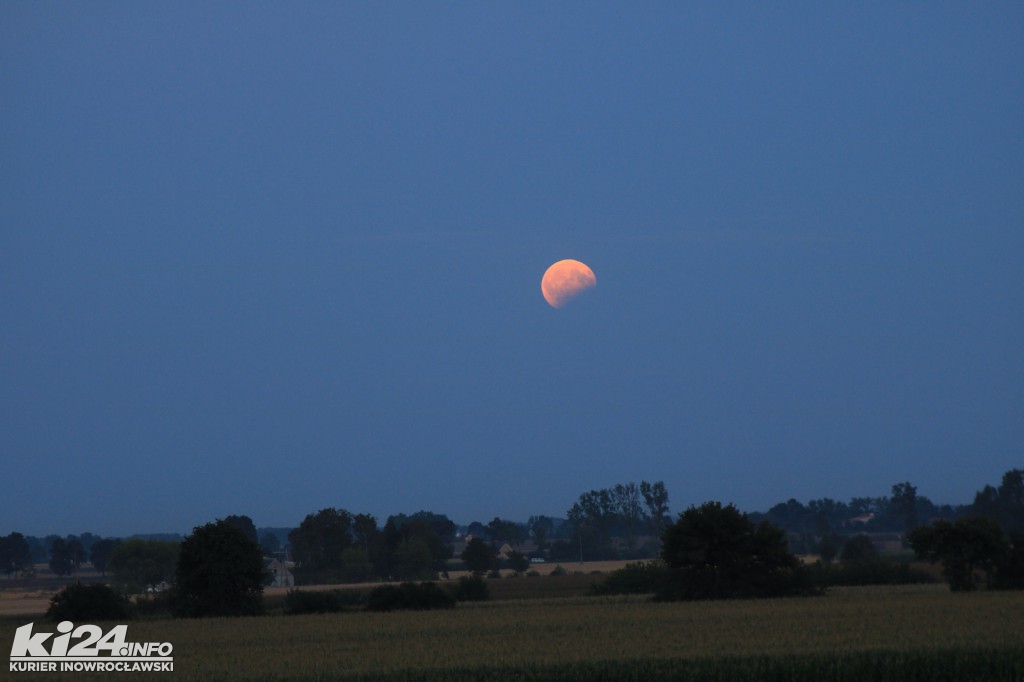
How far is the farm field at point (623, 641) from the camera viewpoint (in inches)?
1246

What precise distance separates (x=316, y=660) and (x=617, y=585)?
53.6 m

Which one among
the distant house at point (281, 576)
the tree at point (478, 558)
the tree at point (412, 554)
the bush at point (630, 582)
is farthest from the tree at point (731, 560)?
the distant house at point (281, 576)

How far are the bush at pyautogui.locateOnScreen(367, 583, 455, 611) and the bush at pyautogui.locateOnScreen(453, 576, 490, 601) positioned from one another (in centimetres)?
1249

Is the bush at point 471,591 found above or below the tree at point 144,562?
below

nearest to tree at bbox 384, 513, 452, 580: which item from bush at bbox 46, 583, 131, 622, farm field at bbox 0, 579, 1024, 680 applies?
bush at bbox 46, 583, 131, 622

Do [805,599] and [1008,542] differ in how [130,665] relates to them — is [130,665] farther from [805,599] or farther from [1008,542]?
[1008,542]

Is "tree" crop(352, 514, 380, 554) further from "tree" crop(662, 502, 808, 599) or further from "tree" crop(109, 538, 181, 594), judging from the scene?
"tree" crop(662, 502, 808, 599)

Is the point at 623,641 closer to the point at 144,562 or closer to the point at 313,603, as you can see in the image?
the point at 313,603

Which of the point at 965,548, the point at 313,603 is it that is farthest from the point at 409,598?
the point at 965,548

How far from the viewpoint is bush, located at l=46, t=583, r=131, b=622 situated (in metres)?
64.9

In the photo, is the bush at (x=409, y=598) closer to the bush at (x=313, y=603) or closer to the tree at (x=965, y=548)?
the bush at (x=313, y=603)

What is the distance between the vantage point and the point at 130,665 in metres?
37.0

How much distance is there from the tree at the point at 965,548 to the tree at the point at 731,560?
732cm

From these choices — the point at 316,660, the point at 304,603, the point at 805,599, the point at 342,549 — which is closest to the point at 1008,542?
the point at 805,599
